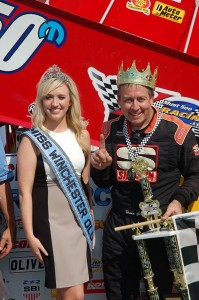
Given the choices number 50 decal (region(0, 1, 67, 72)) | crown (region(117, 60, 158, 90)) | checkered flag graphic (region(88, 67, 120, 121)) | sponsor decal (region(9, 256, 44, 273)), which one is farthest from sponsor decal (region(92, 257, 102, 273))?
number 50 decal (region(0, 1, 67, 72))

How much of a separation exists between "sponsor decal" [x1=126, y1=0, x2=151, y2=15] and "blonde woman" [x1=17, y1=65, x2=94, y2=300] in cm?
213

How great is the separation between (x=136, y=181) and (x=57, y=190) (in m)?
0.49

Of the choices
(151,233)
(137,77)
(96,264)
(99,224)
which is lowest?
(96,264)

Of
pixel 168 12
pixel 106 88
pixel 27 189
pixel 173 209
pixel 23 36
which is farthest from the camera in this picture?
pixel 168 12

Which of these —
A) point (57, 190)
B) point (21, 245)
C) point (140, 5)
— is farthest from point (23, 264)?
point (140, 5)

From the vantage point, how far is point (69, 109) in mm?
3287

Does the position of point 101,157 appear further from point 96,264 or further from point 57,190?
point 96,264

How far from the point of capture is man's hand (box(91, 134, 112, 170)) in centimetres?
312

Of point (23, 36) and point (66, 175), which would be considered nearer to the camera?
point (66, 175)

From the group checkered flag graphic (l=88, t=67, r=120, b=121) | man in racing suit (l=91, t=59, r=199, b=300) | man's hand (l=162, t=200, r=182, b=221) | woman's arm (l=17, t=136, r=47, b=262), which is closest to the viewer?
woman's arm (l=17, t=136, r=47, b=262)

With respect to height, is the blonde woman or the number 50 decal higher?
the number 50 decal

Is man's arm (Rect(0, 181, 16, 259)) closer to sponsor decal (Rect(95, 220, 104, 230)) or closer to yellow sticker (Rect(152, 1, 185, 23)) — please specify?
sponsor decal (Rect(95, 220, 104, 230))

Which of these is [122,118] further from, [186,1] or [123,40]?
[186,1]

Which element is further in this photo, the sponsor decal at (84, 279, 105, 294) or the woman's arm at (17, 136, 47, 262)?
the sponsor decal at (84, 279, 105, 294)
